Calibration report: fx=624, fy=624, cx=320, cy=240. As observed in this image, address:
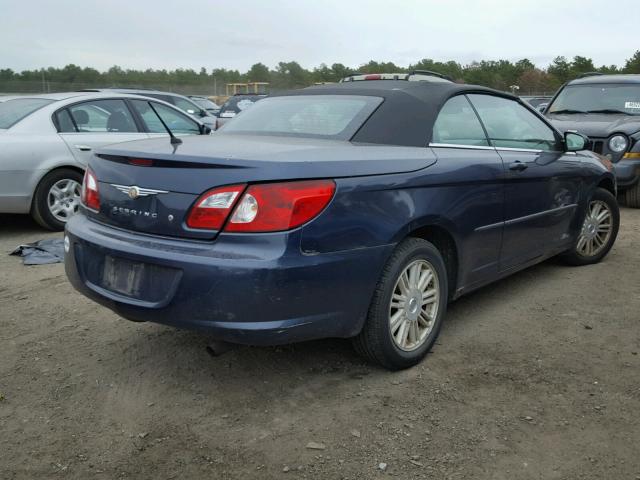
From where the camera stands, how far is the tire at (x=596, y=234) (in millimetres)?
5176

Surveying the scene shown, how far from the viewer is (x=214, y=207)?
2.71 meters

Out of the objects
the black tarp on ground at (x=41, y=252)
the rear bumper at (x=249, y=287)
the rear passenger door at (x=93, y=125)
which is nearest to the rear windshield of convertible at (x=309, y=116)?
the rear bumper at (x=249, y=287)

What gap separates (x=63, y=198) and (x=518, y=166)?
15.4 feet

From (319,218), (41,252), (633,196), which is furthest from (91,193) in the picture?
(633,196)

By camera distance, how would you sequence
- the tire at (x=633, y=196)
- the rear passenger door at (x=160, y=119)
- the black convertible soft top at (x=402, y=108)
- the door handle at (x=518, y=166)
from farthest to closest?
the tire at (x=633, y=196), the rear passenger door at (x=160, y=119), the door handle at (x=518, y=166), the black convertible soft top at (x=402, y=108)

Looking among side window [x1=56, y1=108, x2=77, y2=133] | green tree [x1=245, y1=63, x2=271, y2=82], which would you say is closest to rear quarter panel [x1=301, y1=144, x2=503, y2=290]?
side window [x1=56, y1=108, x2=77, y2=133]

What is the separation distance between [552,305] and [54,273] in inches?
154

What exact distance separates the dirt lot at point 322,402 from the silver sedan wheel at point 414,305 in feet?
0.61

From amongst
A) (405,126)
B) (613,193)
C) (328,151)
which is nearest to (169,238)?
(328,151)

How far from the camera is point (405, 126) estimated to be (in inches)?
134

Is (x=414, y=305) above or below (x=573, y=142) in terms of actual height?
below

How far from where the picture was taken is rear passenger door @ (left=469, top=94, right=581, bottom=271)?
4.04 meters

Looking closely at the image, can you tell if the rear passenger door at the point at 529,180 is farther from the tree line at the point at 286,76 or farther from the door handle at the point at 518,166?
the tree line at the point at 286,76

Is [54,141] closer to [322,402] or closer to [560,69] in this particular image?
[322,402]
